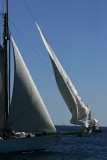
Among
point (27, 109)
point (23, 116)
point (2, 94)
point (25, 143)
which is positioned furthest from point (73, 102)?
point (2, 94)

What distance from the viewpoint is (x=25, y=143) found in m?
31.7

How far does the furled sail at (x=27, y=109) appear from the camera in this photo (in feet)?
101

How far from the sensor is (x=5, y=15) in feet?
115

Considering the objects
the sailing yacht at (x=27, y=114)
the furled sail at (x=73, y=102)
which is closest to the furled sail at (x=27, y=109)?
the sailing yacht at (x=27, y=114)

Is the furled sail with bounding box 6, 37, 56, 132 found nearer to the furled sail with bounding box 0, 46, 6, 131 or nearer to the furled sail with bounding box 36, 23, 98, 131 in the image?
the furled sail with bounding box 0, 46, 6, 131

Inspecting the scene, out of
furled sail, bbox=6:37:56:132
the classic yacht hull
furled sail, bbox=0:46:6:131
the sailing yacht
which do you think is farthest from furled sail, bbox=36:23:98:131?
furled sail, bbox=0:46:6:131

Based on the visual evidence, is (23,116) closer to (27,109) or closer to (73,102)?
(27,109)

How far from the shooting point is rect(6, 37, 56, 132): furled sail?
30.8m

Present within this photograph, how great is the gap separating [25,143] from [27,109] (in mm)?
3502

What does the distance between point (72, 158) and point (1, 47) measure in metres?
13.3

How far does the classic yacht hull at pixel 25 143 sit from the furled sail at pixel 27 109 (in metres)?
1.30

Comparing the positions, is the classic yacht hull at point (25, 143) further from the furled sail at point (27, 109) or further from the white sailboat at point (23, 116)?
the furled sail at point (27, 109)

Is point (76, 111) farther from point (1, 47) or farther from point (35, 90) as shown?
point (1, 47)

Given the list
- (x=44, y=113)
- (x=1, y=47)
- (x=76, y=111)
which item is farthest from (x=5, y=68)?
(x=76, y=111)
